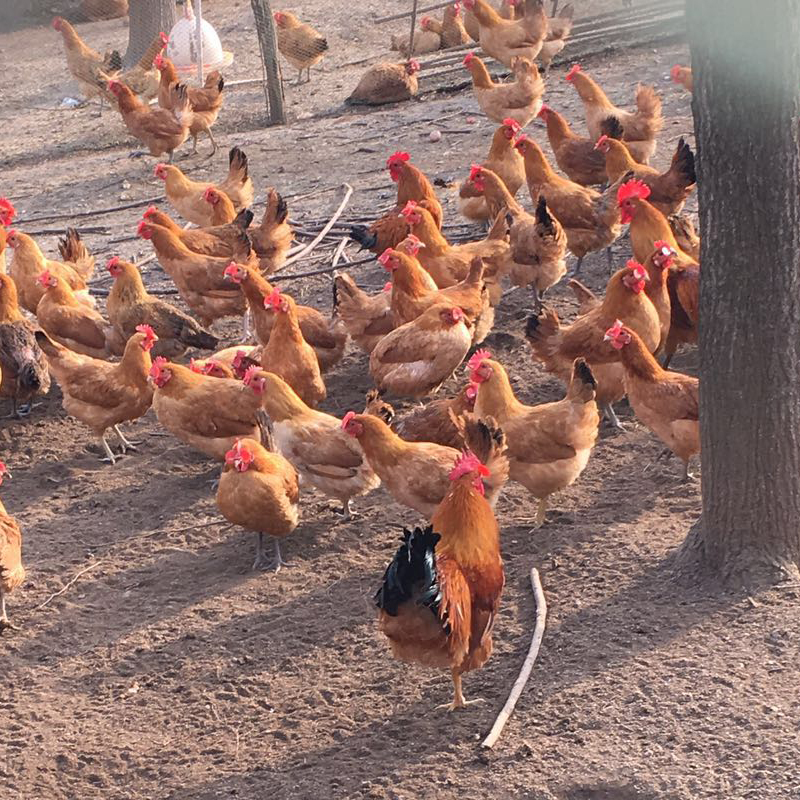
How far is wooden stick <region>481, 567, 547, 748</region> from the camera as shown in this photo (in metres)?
5.10

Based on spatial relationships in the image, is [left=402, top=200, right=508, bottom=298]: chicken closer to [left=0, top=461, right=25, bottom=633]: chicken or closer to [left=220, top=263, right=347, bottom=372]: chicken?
[left=220, top=263, right=347, bottom=372]: chicken

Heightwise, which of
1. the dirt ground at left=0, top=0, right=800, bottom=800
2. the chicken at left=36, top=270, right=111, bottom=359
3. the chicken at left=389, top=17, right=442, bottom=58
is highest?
the chicken at left=389, top=17, right=442, bottom=58

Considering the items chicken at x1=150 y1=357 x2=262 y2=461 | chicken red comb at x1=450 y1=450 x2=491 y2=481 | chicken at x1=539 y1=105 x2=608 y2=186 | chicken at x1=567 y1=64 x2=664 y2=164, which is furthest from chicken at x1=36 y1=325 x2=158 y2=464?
chicken at x1=567 y1=64 x2=664 y2=164

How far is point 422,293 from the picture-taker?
8.55m

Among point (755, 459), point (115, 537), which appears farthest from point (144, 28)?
point (755, 459)

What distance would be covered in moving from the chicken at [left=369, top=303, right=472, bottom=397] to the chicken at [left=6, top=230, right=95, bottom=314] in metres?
3.00

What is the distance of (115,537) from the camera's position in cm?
736

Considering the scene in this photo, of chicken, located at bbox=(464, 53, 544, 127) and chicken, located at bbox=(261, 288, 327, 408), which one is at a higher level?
chicken, located at bbox=(464, 53, 544, 127)

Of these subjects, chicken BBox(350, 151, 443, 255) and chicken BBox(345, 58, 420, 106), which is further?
chicken BBox(345, 58, 420, 106)

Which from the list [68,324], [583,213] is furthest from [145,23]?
[583,213]

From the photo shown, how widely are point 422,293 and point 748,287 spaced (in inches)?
134

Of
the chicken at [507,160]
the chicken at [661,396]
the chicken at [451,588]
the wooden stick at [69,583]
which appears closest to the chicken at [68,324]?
the wooden stick at [69,583]

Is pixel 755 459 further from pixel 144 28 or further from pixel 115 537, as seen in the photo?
pixel 144 28

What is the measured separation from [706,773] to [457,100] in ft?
39.3
